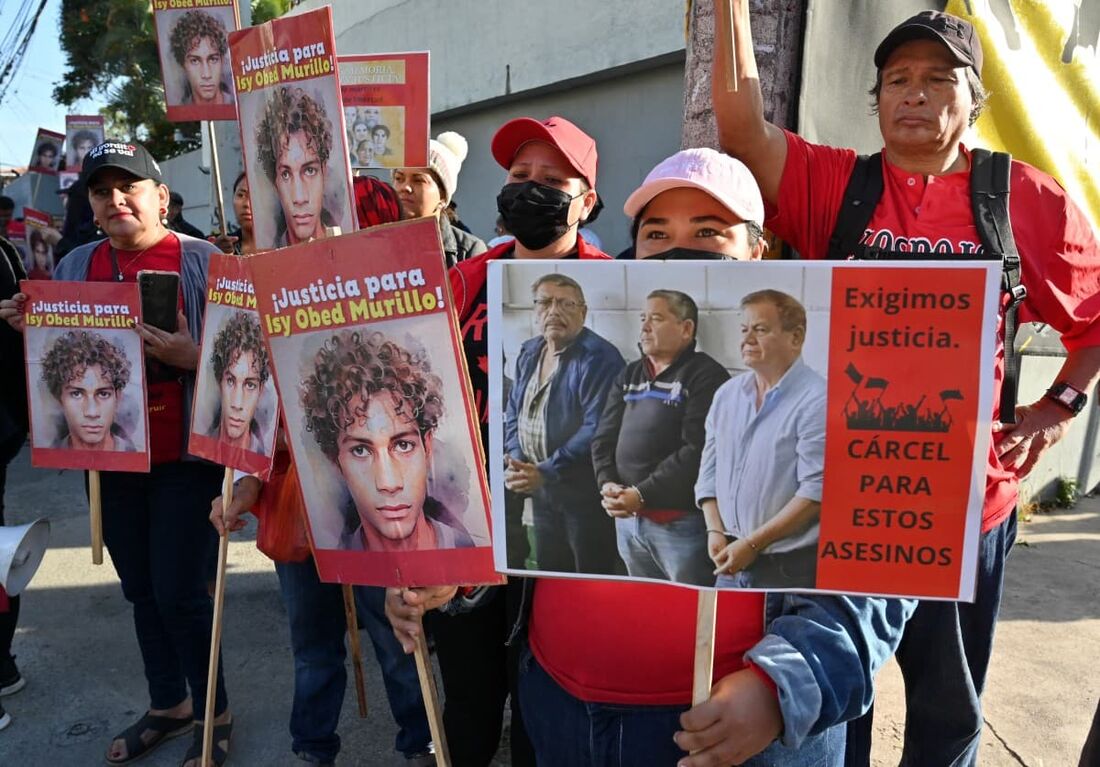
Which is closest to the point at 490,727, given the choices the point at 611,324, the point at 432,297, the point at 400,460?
the point at 400,460

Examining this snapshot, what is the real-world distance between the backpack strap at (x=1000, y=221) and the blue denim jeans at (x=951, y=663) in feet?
1.34

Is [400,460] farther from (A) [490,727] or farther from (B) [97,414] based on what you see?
(B) [97,414]

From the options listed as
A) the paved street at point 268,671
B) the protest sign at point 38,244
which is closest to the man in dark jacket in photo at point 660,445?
the paved street at point 268,671

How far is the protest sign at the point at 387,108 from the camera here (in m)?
3.56

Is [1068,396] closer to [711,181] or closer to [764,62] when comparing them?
[711,181]

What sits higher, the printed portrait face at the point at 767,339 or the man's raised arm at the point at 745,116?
the man's raised arm at the point at 745,116

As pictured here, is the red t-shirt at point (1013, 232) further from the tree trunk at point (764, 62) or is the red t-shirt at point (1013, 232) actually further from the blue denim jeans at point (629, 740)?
the blue denim jeans at point (629, 740)

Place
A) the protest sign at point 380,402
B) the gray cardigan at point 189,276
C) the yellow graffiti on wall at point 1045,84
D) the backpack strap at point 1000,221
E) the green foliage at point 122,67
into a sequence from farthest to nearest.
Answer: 1. the green foliage at point 122,67
2. the yellow graffiti on wall at point 1045,84
3. the gray cardigan at point 189,276
4. the backpack strap at point 1000,221
5. the protest sign at point 380,402

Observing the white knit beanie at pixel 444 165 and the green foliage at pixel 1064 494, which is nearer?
the white knit beanie at pixel 444 165

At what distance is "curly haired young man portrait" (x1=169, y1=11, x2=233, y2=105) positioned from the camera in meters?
3.55

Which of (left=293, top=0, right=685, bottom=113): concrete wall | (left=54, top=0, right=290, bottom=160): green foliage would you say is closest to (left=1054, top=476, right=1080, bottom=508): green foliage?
(left=293, top=0, right=685, bottom=113): concrete wall

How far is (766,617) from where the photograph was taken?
1364mm

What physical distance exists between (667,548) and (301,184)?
1.69 meters

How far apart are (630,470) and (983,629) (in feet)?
4.46
